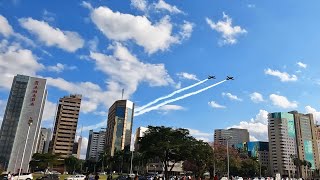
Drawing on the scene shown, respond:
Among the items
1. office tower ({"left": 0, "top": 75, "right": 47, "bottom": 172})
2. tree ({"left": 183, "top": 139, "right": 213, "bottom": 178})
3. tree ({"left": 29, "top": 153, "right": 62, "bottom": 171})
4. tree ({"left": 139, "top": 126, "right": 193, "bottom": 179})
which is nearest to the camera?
tree ({"left": 139, "top": 126, "right": 193, "bottom": 179})

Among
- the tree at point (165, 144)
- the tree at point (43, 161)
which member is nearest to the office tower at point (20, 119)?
the tree at point (43, 161)

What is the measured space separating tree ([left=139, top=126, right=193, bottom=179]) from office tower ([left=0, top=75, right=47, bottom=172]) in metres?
67.0

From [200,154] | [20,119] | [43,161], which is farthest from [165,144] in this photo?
[20,119]

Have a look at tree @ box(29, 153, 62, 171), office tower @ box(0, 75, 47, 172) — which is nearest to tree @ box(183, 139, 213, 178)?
tree @ box(29, 153, 62, 171)

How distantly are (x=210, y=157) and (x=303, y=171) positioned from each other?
141 m

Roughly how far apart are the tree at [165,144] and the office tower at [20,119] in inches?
2639

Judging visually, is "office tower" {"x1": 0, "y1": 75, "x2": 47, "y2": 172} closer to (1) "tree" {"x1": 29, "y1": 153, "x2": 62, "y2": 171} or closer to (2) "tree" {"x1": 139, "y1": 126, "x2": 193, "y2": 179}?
(1) "tree" {"x1": 29, "y1": 153, "x2": 62, "y2": 171}

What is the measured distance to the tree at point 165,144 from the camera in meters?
70.6

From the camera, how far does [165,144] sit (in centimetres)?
7012

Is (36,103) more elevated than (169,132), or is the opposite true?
(36,103)

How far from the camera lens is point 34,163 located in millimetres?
129125

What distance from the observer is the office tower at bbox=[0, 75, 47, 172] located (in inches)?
4948

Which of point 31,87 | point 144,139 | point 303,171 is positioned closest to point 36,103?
point 31,87

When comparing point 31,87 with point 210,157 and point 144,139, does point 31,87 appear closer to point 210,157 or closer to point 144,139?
point 144,139
